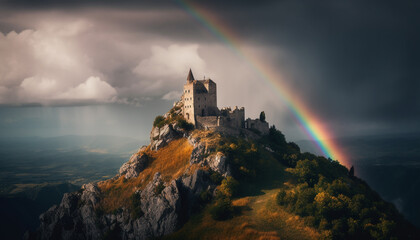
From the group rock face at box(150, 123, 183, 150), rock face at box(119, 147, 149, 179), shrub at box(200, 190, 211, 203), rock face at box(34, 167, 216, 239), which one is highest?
rock face at box(150, 123, 183, 150)

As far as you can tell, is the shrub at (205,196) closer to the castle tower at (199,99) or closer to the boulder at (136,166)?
the boulder at (136,166)

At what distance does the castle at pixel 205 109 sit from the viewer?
109500 mm

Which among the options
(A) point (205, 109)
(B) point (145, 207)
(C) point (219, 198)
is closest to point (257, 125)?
(A) point (205, 109)

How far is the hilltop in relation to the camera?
66.8 m

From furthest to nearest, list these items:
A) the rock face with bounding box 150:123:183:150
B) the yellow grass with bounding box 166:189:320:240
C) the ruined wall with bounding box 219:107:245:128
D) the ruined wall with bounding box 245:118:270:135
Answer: the ruined wall with bounding box 245:118:270:135, the rock face with bounding box 150:123:183:150, the ruined wall with bounding box 219:107:245:128, the yellow grass with bounding box 166:189:320:240

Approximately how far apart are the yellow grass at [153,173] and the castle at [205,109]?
11139mm

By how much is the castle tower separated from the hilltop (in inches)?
201

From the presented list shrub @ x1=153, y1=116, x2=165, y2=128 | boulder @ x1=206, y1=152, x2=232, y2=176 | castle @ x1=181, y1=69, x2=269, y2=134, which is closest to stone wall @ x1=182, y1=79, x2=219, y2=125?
castle @ x1=181, y1=69, x2=269, y2=134

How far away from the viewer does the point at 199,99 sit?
114750 mm

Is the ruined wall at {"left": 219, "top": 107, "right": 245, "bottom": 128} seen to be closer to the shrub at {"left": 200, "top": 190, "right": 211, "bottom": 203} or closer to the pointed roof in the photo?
the pointed roof

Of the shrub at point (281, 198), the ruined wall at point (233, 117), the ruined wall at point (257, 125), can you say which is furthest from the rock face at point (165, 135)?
the shrub at point (281, 198)

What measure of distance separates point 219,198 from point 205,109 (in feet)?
152

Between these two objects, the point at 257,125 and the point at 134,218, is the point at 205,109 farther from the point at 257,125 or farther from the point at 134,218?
the point at 134,218

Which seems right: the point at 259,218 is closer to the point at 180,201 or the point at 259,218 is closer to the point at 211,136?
the point at 180,201
